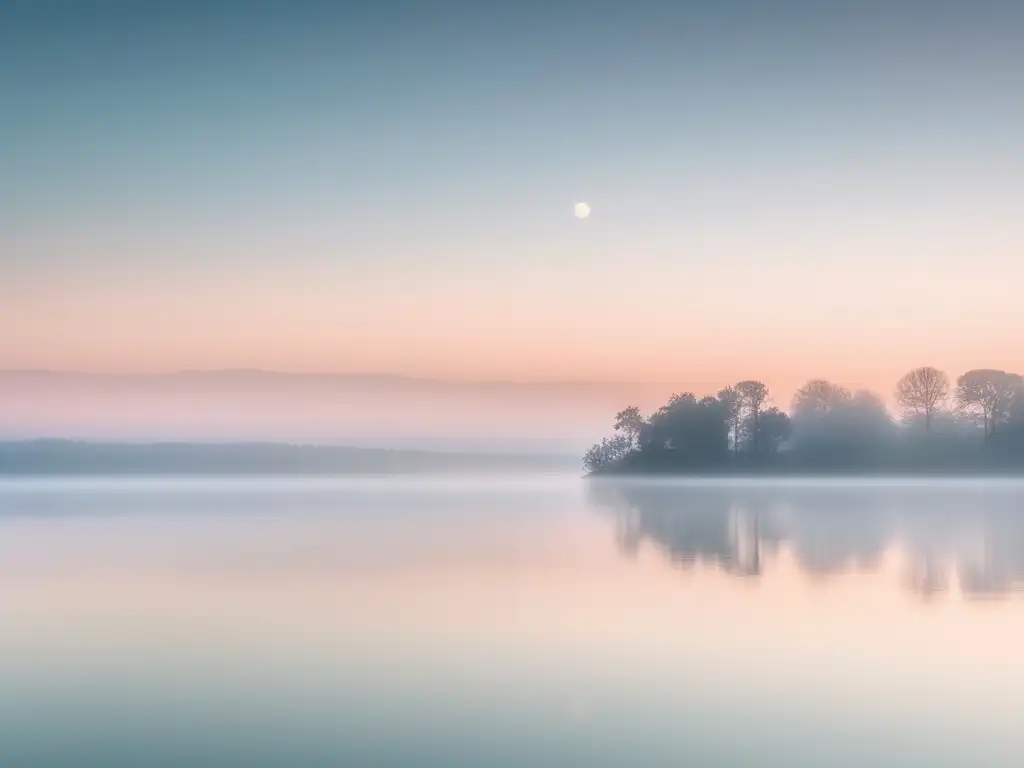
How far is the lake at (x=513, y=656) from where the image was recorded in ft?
39.6

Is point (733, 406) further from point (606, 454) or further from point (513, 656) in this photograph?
point (513, 656)

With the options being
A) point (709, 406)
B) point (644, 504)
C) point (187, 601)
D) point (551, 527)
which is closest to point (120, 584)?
point (187, 601)

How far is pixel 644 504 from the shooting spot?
7425 centimetres

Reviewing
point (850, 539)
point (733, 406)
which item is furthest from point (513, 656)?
point (733, 406)

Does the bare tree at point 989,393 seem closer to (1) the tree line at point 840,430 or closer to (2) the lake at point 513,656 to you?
(1) the tree line at point 840,430

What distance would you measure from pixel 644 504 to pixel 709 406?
275ft

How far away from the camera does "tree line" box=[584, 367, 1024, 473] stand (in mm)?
147625

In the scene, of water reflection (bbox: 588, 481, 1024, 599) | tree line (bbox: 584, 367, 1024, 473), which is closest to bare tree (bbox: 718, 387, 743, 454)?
tree line (bbox: 584, 367, 1024, 473)

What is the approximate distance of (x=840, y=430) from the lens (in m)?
154

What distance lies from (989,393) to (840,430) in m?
21.9

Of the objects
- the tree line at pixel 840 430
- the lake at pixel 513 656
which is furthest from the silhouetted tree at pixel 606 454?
the lake at pixel 513 656

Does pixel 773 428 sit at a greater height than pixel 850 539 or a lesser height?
greater

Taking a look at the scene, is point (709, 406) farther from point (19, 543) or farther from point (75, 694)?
point (75, 694)

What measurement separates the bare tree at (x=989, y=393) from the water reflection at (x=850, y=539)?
3358 inches
